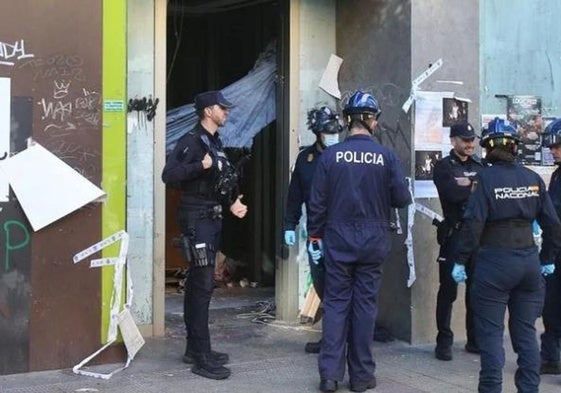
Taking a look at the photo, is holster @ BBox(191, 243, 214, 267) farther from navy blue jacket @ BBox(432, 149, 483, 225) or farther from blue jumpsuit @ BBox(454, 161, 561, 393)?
navy blue jacket @ BBox(432, 149, 483, 225)

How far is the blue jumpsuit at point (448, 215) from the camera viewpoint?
6367mm

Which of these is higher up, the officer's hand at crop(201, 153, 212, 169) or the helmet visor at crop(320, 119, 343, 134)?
the helmet visor at crop(320, 119, 343, 134)

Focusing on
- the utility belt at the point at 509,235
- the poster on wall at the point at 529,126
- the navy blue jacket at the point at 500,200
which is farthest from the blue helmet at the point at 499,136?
the poster on wall at the point at 529,126

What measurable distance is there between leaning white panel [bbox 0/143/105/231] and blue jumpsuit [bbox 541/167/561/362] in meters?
3.72

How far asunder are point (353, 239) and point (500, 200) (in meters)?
1.06

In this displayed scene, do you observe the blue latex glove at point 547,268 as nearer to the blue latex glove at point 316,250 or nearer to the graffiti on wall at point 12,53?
the blue latex glove at point 316,250

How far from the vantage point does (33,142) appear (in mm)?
5520

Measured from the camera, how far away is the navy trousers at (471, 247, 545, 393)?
16.1 feet

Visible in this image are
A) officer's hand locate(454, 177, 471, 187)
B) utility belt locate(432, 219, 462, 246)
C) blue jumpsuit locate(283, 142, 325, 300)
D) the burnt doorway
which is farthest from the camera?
the burnt doorway

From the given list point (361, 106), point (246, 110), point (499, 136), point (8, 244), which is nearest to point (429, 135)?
point (361, 106)

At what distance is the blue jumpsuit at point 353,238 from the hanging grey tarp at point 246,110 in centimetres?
239

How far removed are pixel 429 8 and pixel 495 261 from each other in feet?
9.97

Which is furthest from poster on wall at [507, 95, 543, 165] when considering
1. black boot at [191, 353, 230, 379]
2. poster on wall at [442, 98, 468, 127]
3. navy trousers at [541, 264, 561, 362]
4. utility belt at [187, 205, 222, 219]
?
black boot at [191, 353, 230, 379]

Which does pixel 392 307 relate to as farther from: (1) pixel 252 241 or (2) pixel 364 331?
(1) pixel 252 241
